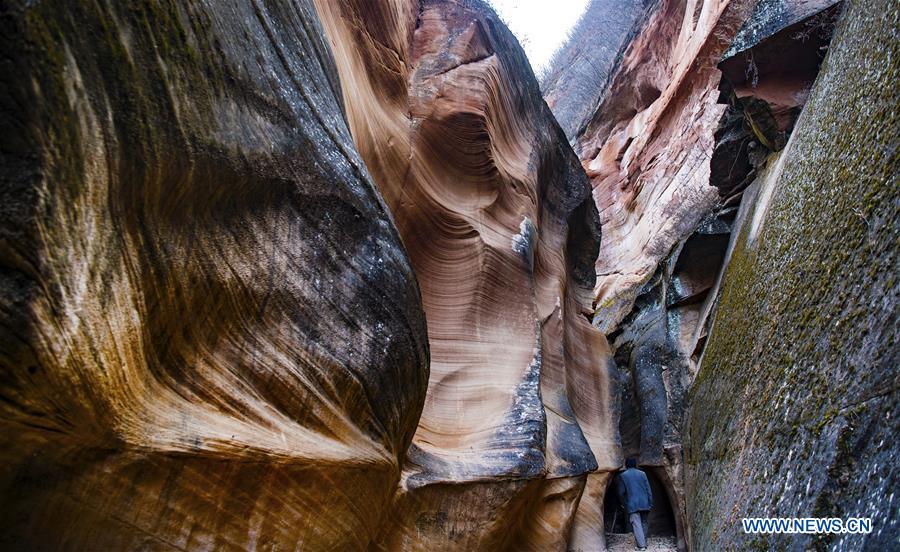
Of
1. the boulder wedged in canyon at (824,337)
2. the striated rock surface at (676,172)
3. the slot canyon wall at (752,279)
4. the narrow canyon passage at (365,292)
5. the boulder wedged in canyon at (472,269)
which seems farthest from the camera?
the striated rock surface at (676,172)

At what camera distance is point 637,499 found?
7719mm

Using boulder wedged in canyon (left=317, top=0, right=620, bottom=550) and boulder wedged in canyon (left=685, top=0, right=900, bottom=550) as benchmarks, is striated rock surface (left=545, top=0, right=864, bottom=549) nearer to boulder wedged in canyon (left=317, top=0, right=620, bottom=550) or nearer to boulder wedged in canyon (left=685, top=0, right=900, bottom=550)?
boulder wedged in canyon (left=685, top=0, right=900, bottom=550)

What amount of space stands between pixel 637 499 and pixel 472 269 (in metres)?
3.95

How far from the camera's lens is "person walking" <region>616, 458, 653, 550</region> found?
25.0 feet

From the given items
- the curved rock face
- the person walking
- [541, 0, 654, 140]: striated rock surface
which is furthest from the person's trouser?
[541, 0, 654, 140]: striated rock surface

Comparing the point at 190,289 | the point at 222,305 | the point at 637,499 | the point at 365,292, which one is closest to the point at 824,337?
the point at 365,292

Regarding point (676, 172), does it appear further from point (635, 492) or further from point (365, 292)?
point (365, 292)

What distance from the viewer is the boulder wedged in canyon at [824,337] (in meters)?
2.68

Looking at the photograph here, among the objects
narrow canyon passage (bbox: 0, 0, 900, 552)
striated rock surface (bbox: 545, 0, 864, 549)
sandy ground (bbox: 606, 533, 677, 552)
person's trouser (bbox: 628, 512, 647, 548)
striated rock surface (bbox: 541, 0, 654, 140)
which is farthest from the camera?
striated rock surface (bbox: 541, 0, 654, 140)

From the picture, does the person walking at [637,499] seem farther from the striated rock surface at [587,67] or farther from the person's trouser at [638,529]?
the striated rock surface at [587,67]

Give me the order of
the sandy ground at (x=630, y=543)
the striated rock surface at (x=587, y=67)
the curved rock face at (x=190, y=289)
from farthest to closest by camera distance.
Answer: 1. the striated rock surface at (x=587, y=67)
2. the sandy ground at (x=630, y=543)
3. the curved rock face at (x=190, y=289)

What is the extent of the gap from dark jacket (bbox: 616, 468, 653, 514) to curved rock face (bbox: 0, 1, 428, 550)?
5.12 m

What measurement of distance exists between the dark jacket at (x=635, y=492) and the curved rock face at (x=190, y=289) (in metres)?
5.12

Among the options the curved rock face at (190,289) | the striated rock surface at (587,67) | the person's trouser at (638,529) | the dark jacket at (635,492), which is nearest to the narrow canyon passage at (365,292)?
the curved rock face at (190,289)
